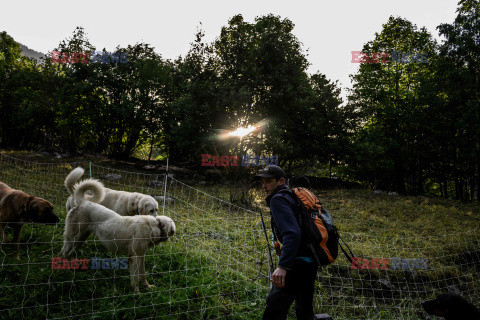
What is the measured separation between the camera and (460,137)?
1695 centimetres

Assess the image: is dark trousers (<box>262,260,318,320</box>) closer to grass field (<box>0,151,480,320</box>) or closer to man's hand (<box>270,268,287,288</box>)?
man's hand (<box>270,268,287,288</box>)

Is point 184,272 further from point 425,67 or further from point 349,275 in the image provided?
point 425,67

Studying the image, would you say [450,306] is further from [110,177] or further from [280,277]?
[110,177]

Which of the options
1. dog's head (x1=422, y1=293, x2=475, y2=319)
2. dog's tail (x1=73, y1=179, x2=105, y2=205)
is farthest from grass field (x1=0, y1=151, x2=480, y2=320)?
dog's head (x1=422, y1=293, x2=475, y2=319)

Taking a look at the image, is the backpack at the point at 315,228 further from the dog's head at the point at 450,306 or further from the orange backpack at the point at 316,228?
the dog's head at the point at 450,306

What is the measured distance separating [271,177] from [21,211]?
4.52m

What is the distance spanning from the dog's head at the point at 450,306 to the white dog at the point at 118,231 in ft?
12.4

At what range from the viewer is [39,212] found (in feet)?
13.8

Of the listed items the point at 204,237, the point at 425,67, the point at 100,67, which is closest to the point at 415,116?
the point at 425,67

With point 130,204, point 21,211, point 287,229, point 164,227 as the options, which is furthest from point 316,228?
point 21,211

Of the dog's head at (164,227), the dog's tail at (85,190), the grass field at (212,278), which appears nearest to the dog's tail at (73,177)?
the dog's tail at (85,190)

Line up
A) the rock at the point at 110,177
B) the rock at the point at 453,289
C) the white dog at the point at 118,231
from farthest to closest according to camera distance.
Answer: the rock at the point at 110,177
the rock at the point at 453,289
the white dog at the point at 118,231

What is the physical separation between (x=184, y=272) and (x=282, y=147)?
35.6 ft

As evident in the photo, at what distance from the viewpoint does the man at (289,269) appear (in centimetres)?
226
